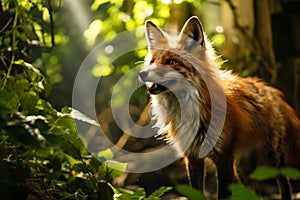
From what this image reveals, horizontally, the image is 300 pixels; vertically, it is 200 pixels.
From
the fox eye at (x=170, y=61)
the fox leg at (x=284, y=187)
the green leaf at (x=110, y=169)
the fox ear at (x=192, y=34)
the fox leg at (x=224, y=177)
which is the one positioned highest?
the fox ear at (x=192, y=34)

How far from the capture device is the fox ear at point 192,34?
9.32 ft

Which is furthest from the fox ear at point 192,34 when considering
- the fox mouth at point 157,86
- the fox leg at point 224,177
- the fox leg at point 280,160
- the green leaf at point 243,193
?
the green leaf at point 243,193

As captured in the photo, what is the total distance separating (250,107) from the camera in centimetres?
340

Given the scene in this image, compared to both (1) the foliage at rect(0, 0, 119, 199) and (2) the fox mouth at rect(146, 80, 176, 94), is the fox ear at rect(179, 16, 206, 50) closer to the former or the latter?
(2) the fox mouth at rect(146, 80, 176, 94)

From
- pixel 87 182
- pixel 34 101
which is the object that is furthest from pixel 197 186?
pixel 34 101

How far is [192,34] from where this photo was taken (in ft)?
9.52

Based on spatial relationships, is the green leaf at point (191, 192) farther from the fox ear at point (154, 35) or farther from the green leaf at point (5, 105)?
the fox ear at point (154, 35)

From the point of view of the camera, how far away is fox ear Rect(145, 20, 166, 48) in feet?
9.89

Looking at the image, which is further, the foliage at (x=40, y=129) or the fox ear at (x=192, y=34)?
the fox ear at (x=192, y=34)

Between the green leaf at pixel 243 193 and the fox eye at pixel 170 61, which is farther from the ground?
the green leaf at pixel 243 193

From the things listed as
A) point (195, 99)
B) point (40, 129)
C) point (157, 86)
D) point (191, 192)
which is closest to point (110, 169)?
point (157, 86)

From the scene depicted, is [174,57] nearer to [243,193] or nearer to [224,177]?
[224,177]

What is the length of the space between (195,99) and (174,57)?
28 centimetres

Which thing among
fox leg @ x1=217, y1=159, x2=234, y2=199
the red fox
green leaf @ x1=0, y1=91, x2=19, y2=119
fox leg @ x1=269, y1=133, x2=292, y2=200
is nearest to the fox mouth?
the red fox
